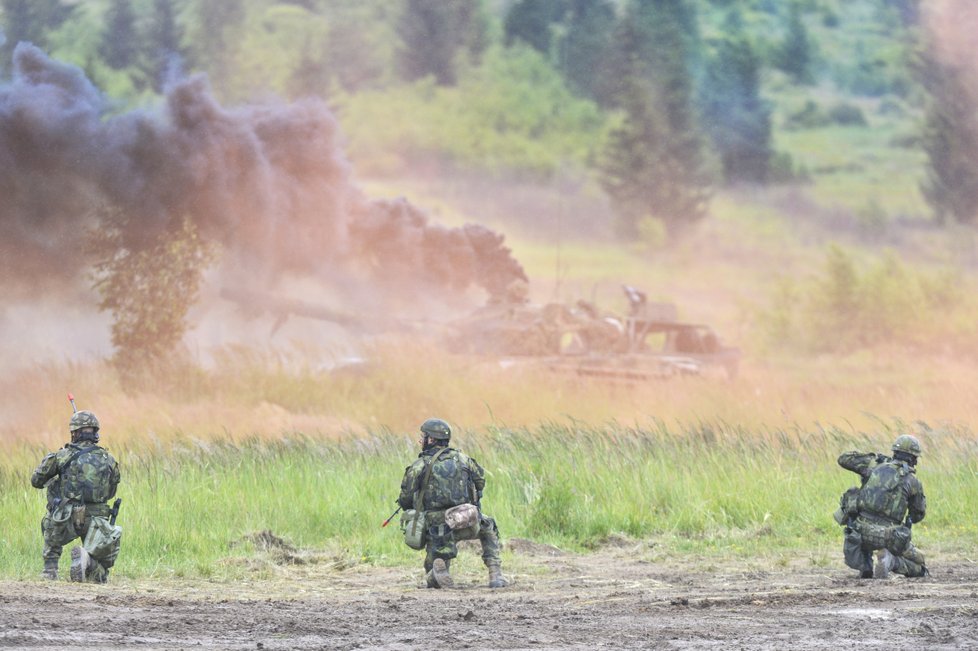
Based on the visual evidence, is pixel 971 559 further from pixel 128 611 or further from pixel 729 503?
pixel 128 611

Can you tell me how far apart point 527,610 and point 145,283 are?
1911 cm

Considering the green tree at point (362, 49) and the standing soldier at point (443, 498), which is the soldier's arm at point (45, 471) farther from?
the green tree at point (362, 49)

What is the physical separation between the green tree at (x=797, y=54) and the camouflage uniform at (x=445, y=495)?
58.0 meters

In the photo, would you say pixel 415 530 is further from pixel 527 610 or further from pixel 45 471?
pixel 45 471

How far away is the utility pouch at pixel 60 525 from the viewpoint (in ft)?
40.9

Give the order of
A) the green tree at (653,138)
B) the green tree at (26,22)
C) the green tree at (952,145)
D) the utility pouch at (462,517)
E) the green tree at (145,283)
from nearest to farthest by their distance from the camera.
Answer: the utility pouch at (462,517), the green tree at (145,283), the green tree at (26,22), the green tree at (952,145), the green tree at (653,138)

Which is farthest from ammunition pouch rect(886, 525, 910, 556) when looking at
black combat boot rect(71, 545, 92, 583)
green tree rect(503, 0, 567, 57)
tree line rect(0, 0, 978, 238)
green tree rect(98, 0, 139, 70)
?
green tree rect(503, 0, 567, 57)

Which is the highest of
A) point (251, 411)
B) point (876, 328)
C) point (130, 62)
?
point (130, 62)

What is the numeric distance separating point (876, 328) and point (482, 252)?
14016 mm

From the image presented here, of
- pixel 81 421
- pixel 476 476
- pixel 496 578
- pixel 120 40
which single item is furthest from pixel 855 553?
pixel 120 40

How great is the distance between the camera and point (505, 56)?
54.1m

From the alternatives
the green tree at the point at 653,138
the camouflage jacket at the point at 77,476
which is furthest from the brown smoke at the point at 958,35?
the camouflage jacket at the point at 77,476

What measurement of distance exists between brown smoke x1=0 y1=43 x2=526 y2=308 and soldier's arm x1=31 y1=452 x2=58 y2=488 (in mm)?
14972

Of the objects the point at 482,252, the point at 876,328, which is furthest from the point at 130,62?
the point at 876,328
